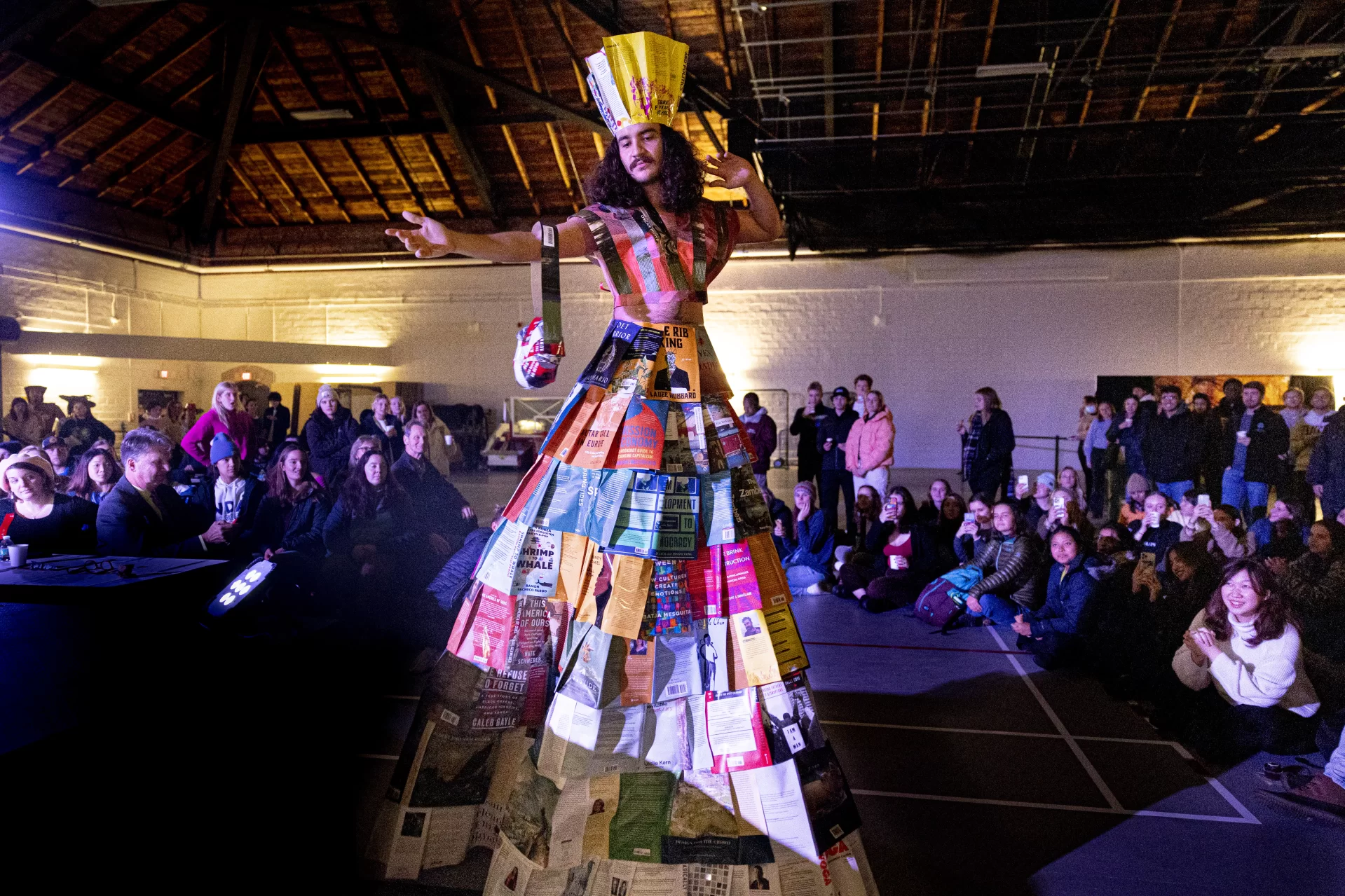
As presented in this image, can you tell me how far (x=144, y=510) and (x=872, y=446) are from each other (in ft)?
20.9

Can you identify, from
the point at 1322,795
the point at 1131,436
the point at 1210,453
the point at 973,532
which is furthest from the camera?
the point at 1131,436

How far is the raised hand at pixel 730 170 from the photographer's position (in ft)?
6.88

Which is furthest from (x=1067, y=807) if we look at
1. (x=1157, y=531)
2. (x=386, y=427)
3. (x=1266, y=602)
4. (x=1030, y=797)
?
(x=386, y=427)

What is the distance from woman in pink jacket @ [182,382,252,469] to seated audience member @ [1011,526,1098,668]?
6125 millimetres

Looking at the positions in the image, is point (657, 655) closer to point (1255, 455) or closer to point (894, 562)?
point (894, 562)

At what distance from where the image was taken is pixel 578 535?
1.88 m

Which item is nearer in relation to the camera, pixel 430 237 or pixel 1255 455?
pixel 430 237

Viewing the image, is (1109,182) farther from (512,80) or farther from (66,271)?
(66,271)

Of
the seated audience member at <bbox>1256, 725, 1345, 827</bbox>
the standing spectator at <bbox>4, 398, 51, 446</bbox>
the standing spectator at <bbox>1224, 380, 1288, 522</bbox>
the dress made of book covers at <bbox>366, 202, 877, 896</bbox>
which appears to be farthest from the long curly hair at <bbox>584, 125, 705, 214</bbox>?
the standing spectator at <bbox>4, 398, 51, 446</bbox>

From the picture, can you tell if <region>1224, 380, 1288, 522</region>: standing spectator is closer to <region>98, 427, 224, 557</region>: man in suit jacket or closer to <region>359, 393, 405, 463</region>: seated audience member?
<region>359, 393, 405, 463</region>: seated audience member

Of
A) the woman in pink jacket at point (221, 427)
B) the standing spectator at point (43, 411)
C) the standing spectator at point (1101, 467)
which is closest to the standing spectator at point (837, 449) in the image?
the standing spectator at point (1101, 467)

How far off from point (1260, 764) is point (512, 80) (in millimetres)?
11523

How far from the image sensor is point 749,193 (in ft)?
7.04

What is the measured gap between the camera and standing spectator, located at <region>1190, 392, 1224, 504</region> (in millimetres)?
8570
